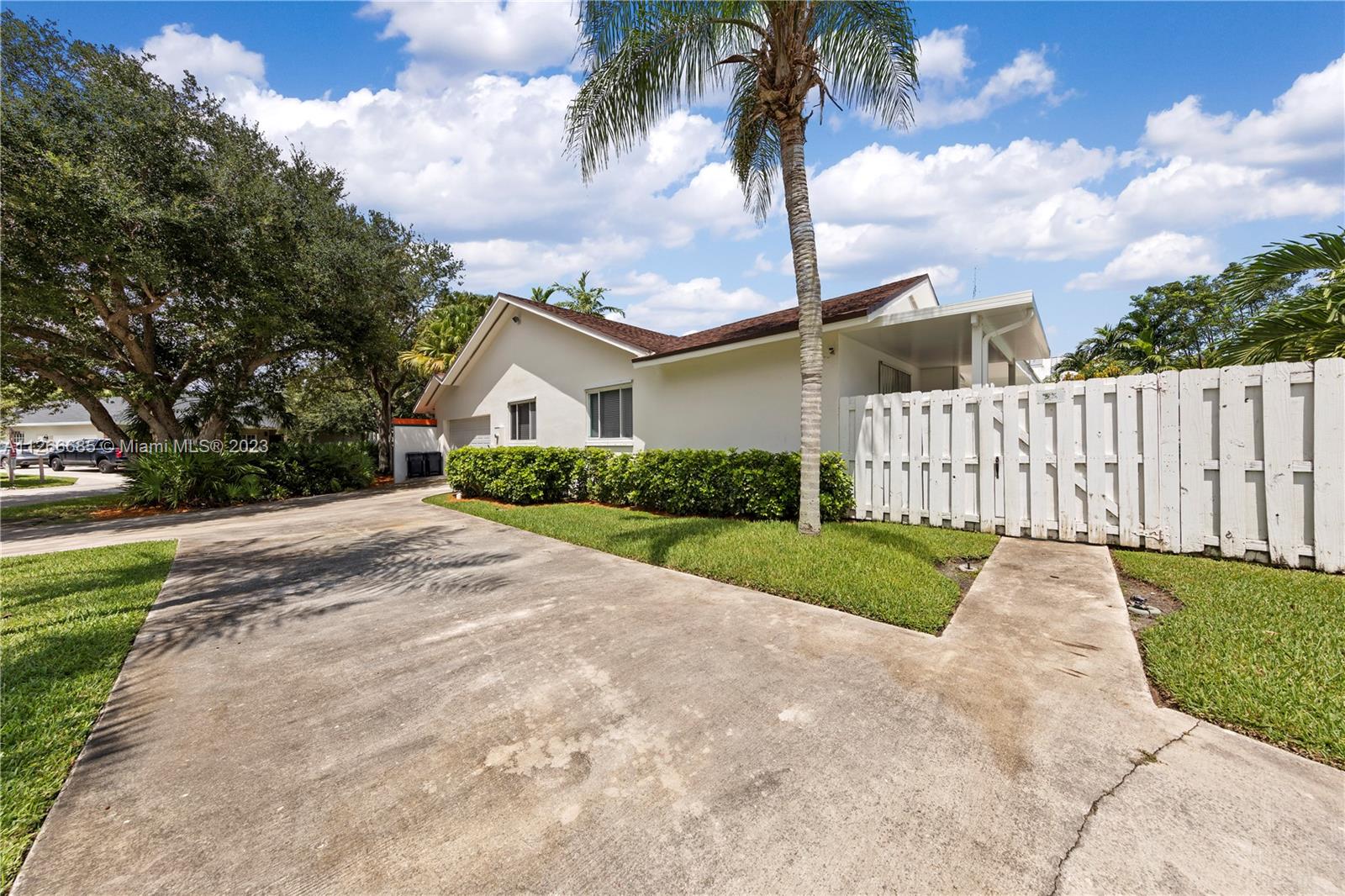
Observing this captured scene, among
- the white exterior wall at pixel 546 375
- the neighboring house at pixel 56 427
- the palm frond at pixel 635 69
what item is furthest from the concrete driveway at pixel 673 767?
the neighboring house at pixel 56 427

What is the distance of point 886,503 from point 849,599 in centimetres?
399

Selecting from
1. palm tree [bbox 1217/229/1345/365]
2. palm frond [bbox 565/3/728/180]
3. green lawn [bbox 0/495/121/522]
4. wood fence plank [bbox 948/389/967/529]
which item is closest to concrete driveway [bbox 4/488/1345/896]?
wood fence plank [bbox 948/389/967/529]

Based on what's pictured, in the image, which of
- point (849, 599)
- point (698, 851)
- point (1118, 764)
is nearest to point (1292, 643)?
point (1118, 764)

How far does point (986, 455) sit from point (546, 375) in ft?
37.0

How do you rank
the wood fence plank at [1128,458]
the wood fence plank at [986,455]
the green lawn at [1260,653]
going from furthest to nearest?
1. the wood fence plank at [986,455]
2. the wood fence plank at [1128,458]
3. the green lawn at [1260,653]

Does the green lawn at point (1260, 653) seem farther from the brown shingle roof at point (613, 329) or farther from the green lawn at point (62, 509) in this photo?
the green lawn at point (62, 509)

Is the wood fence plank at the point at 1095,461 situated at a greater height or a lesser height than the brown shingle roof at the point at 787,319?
lesser

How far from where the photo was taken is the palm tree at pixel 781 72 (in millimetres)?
6574

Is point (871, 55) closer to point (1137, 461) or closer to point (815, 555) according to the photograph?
point (1137, 461)

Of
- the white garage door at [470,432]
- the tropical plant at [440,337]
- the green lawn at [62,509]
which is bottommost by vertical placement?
the green lawn at [62,509]

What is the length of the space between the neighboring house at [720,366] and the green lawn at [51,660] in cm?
863

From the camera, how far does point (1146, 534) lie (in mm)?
5914

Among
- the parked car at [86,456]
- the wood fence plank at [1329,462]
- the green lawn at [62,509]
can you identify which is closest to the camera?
the wood fence plank at [1329,462]

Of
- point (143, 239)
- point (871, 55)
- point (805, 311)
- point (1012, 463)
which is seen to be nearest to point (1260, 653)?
point (1012, 463)
